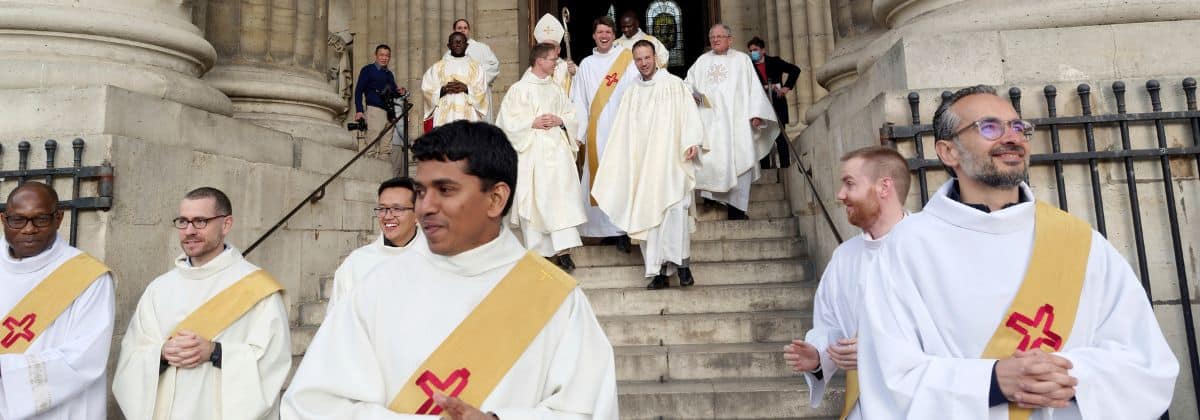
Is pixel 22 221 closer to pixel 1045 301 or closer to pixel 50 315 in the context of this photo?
pixel 50 315

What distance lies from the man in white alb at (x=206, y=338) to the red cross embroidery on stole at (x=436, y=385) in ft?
6.08

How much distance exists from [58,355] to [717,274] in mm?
4318

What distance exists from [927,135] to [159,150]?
14.6ft

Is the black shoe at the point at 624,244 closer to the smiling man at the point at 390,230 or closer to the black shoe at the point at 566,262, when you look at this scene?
the black shoe at the point at 566,262

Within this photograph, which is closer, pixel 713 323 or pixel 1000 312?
pixel 1000 312

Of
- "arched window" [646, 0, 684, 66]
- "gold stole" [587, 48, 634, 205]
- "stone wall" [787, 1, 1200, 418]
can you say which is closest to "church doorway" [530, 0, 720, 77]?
"arched window" [646, 0, 684, 66]

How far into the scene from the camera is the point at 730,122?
779cm

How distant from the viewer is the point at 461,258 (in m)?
2.10

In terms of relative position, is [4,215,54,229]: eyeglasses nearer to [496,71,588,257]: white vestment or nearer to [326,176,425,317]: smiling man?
[326,176,425,317]: smiling man

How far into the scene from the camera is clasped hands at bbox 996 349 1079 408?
2000mm

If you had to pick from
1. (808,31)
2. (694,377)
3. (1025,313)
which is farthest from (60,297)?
(808,31)

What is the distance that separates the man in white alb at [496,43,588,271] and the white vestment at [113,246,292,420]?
2.96m

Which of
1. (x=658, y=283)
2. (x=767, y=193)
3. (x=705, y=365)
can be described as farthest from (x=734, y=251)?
(x=705, y=365)

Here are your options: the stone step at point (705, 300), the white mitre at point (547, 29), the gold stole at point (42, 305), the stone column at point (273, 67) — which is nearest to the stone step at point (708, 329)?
the stone step at point (705, 300)
